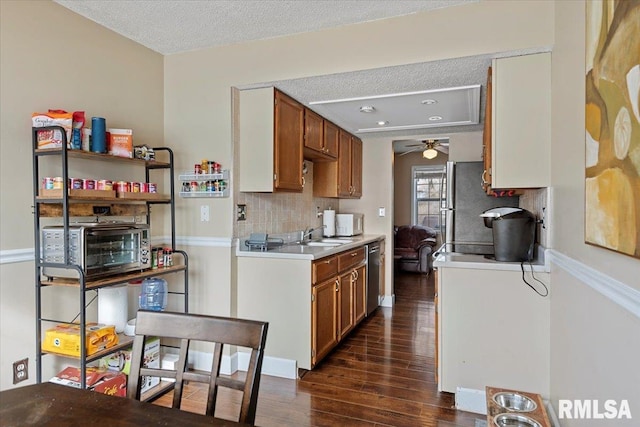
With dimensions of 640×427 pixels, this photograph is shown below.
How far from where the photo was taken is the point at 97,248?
2.20m

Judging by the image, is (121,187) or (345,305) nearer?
(121,187)

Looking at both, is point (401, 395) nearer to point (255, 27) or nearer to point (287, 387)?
point (287, 387)

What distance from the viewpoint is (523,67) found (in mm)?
2330

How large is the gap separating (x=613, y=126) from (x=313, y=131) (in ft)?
9.05

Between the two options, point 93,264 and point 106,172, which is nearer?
point 93,264

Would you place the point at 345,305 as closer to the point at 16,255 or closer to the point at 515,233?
the point at 515,233

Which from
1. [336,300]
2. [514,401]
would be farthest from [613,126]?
[336,300]

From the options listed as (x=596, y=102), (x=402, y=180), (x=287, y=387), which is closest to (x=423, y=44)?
(x=596, y=102)

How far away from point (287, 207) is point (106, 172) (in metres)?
1.71

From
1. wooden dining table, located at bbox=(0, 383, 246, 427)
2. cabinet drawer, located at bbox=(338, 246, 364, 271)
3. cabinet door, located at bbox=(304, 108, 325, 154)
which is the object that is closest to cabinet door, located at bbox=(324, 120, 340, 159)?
cabinet door, located at bbox=(304, 108, 325, 154)

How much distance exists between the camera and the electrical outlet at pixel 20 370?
2.12m

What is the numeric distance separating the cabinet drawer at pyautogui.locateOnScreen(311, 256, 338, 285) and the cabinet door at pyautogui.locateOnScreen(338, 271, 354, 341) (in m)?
0.20

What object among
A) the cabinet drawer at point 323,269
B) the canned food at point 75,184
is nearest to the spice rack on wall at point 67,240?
the canned food at point 75,184
